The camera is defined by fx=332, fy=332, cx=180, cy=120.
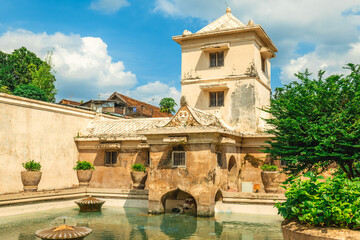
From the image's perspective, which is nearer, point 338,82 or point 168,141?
point 338,82

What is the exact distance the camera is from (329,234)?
4.45 m

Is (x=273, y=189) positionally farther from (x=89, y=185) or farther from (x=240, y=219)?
(x=89, y=185)

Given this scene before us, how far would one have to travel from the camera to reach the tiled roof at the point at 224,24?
1833 centimetres

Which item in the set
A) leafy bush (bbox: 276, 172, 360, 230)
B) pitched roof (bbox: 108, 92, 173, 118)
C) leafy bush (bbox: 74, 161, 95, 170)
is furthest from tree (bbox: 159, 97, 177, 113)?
leafy bush (bbox: 276, 172, 360, 230)

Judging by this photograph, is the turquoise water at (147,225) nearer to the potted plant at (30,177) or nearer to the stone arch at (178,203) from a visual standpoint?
the stone arch at (178,203)

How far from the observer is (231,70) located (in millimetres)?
17656

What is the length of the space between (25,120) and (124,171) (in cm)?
536

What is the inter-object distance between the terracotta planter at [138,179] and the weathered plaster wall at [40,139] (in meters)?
4.19

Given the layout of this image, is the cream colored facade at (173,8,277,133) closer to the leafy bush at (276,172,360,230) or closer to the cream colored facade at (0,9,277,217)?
the cream colored facade at (0,9,277,217)

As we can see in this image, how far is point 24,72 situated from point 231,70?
31522mm

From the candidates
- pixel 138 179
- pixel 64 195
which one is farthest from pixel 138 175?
pixel 64 195

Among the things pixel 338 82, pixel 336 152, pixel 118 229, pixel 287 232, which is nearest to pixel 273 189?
pixel 336 152

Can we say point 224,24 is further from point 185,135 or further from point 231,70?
point 185,135

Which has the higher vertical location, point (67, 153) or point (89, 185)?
point (67, 153)
